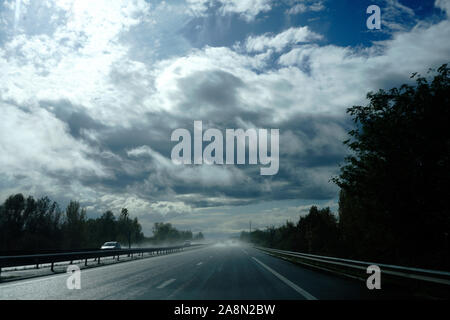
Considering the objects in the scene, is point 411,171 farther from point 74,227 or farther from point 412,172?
point 74,227

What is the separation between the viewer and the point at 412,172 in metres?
17.0

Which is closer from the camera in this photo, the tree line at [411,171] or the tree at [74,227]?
the tree line at [411,171]

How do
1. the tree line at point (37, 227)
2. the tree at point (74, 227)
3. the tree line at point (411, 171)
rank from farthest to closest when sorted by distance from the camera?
the tree at point (74, 227)
the tree line at point (37, 227)
the tree line at point (411, 171)

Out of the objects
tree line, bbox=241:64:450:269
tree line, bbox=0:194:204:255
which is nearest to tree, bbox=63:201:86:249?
tree line, bbox=0:194:204:255

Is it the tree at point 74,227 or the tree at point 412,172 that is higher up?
the tree at point 412,172

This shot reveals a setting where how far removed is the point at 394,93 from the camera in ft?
65.6

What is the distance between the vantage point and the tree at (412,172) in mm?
16781

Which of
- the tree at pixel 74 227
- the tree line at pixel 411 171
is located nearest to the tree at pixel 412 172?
the tree line at pixel 411 171

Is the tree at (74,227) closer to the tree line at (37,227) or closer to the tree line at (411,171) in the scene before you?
the tree line at (37,227)

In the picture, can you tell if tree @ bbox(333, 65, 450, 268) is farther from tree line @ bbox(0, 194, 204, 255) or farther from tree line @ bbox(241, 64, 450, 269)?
tree line @ bbox(0, 194, 204, 255)

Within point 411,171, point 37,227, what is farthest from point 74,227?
point 411,171
